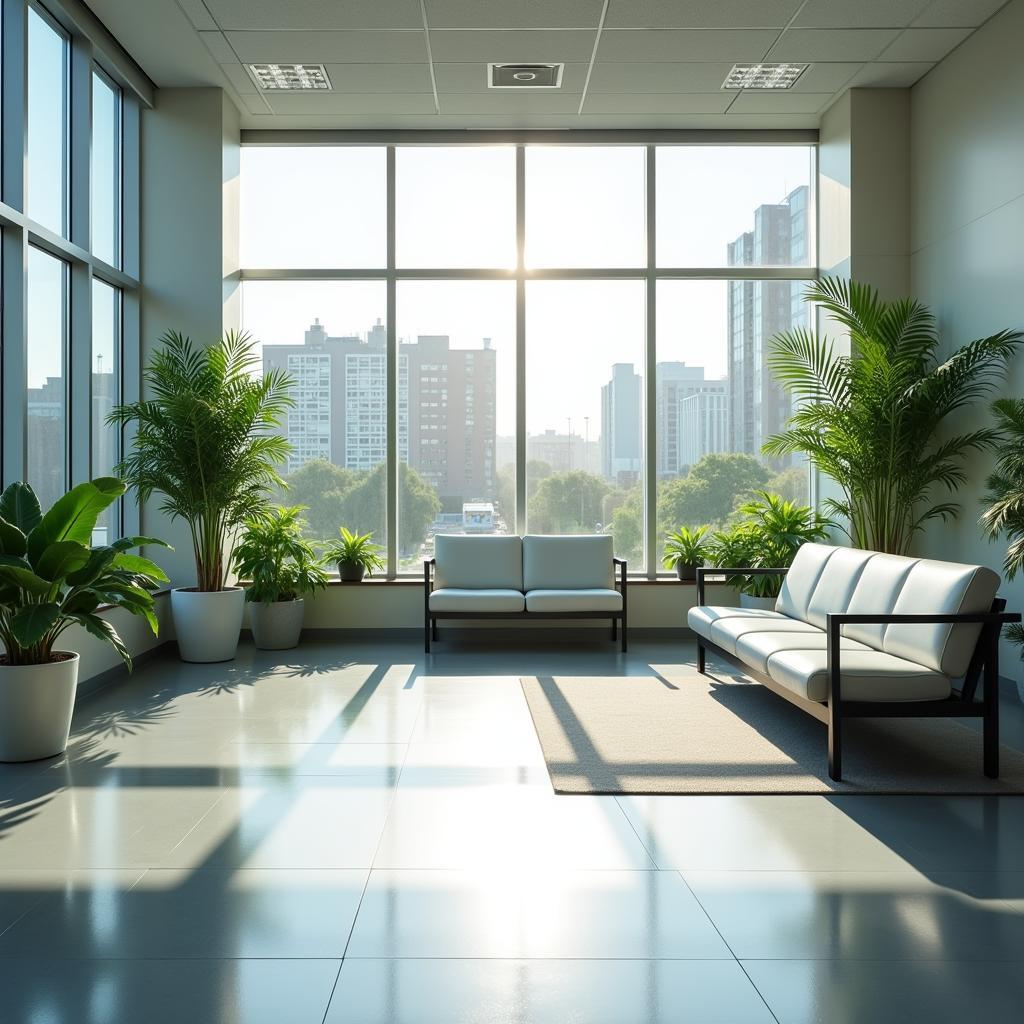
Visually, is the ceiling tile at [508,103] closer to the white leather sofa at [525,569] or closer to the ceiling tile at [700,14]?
the ceiling tile at [700,14]

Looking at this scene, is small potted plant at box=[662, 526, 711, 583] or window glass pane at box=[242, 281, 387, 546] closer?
small potted plant at box=[662, 526, 711, 583]

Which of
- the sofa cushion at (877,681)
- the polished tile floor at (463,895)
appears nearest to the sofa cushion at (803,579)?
the sofa cushion at (877,681)

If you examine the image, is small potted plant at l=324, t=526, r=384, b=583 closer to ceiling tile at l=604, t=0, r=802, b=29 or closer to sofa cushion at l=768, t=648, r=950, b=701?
ceiling tile at l=604, t=0, r=802, b=29

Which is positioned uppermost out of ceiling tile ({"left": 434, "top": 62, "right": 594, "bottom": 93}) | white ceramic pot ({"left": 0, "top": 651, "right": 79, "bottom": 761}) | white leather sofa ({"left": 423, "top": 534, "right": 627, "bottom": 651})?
ceiling tile ({"left": 434, "top": 62, "right": 594, "bottom": 93})

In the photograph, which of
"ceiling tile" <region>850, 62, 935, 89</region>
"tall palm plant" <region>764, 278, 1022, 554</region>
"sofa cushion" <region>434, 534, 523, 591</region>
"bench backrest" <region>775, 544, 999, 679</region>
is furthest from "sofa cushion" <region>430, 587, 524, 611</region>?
"ceiling tile" <region>850, 62, 935, 89</region>

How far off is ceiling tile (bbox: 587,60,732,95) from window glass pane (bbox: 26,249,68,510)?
3932mm

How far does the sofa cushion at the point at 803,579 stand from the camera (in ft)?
17.2

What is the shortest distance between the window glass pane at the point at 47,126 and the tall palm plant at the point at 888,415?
502cm

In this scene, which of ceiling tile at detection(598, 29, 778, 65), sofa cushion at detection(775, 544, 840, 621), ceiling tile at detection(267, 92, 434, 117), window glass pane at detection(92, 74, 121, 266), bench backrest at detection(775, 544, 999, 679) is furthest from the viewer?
ceiling tile at detection(267, 92, 434, 117)

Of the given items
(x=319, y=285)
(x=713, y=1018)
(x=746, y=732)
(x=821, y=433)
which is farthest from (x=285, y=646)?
(x=713, y=1018)

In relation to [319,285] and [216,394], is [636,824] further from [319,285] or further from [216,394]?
[319,285]

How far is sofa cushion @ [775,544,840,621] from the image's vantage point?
5230 mm

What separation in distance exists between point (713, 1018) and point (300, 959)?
3.27 ft

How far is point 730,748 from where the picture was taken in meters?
4.22
